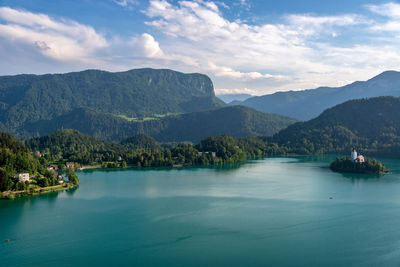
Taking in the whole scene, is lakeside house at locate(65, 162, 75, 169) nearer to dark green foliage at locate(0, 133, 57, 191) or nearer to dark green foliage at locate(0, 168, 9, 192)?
dark green foliage at locate(0, 133, 57, 191)

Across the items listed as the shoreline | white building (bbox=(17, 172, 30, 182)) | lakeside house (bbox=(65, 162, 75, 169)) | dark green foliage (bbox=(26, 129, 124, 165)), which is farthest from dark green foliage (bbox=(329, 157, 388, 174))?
white building (bbox=(17, 172, 30, 182))

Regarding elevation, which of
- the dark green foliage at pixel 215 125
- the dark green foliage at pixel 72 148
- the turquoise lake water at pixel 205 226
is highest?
the dark green foliage at pixel 215 125

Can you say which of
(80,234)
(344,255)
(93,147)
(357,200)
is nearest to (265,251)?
(344,255)

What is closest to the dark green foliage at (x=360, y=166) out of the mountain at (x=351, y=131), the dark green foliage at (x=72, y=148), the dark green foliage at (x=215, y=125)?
the mountain at (x=351, y=131)

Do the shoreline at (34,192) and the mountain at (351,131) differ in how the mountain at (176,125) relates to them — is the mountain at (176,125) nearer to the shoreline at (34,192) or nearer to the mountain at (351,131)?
the mountain at (351,131)

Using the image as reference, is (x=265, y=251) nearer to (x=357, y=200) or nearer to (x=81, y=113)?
(x=357, y=200)
